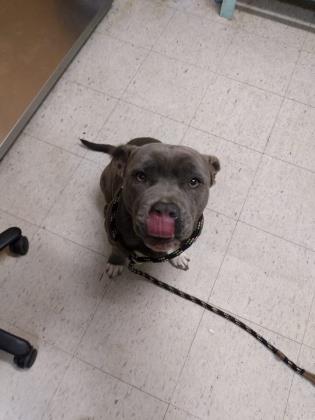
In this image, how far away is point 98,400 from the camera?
5.70 ft

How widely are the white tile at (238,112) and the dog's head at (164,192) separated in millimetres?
971

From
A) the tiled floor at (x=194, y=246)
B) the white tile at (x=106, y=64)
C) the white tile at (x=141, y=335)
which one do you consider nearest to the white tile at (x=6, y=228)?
the tiled floor at (x=194, y=246)

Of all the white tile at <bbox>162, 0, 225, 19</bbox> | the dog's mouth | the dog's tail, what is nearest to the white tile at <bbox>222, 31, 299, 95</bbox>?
the white tile at <bbox>162, 0, 225, 19</bbox>

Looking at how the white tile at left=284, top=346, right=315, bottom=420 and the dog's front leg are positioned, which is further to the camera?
the dog's front leg

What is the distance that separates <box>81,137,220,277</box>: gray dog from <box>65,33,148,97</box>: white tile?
43.9 inches

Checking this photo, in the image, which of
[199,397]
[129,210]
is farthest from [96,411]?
[129,210]

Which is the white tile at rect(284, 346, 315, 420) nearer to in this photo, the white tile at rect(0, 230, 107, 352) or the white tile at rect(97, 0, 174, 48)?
the white tile at rect(0, 230, 107, 352)

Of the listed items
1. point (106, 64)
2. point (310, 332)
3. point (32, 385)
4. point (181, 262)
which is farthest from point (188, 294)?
point (106, 64)

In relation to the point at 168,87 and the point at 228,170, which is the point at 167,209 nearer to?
the point at 228,170

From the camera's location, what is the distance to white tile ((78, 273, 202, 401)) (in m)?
1.79

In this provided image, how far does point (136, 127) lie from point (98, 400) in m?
1.51

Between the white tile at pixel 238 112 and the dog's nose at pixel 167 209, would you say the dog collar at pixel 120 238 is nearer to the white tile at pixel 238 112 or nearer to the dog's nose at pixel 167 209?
the dog's nose at pixel 167 209

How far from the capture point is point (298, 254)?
208cm

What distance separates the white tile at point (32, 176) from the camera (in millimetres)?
2152
